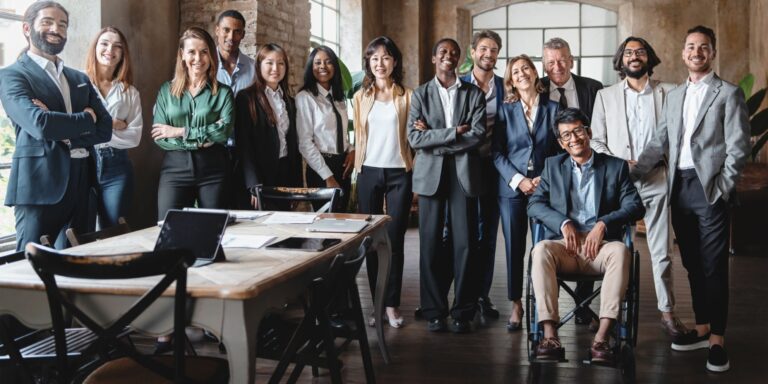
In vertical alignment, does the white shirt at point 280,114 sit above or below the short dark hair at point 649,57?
below

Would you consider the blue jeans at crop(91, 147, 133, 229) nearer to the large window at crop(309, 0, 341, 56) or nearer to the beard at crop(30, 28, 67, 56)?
the beard at crop(30, 28, 67, 56)

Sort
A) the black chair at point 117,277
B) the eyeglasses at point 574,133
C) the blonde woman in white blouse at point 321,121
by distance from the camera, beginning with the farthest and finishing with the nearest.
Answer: the blonde woman in white blouse at point 321,121
the eyeglasses at point 574,133
the black chair at point 117,277

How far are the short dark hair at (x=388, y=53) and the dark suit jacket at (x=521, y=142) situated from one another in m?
0.73

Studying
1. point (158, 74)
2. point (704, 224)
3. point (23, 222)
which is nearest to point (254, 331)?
point (23, 222)

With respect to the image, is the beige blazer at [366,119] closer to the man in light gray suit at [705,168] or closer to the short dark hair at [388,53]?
the short dark hair at [388,53]

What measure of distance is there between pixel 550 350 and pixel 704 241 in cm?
118

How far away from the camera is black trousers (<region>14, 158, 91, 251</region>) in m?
3.80

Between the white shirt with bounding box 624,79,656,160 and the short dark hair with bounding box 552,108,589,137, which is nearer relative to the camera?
the short dark hair with bounding box 552,108,589,137

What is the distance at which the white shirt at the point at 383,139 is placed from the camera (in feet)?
15.5

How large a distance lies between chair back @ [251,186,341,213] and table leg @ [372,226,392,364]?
48 centimetres

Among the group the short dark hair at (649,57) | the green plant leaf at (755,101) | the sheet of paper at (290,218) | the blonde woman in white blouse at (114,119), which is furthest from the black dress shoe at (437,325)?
the green plant leaf at (755,101)

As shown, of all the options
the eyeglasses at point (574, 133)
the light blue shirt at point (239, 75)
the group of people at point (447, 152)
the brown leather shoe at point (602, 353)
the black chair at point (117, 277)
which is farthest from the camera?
the light blue shirt at point (239, 75)

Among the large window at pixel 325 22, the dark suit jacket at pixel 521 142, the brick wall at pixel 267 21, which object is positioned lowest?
the dark suit jacket at pixel 521 142

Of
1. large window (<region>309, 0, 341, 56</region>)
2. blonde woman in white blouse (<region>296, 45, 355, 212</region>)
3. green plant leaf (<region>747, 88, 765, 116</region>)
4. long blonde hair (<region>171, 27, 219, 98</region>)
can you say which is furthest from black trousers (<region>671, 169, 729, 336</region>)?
large window (<region>309, 0, 341, 56</region>)
